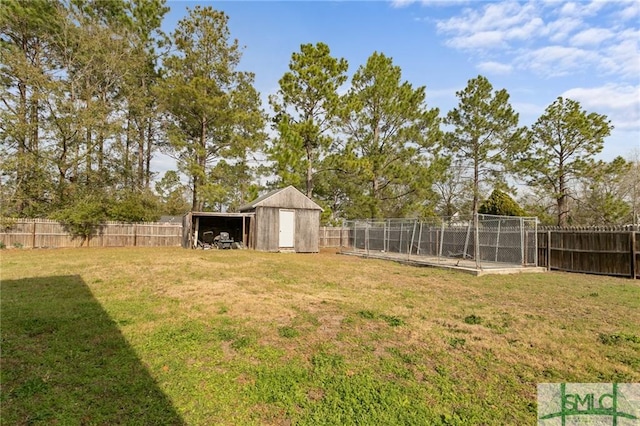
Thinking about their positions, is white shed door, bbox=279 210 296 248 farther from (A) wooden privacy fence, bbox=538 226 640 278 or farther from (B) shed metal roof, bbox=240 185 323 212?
(A) wooden privacy fence, bbox=538 226 640 278

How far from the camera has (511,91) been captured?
2173 cm

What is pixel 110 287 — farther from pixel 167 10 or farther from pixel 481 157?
pixel 167 10

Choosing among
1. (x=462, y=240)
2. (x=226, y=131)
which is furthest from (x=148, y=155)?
(x=462, y=240)

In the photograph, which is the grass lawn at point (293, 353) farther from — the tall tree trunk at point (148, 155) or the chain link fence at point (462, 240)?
the tall tree trunk at point (148, 155)

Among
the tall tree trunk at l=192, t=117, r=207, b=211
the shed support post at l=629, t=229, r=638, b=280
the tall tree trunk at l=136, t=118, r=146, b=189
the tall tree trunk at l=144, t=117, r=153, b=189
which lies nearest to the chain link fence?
the shed support post at l=629, t=229, r=638, b=280

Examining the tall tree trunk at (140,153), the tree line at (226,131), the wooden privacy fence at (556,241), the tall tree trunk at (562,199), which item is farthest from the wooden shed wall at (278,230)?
the tall tree trunk at (562,199)

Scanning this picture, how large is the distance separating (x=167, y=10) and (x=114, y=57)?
764cm

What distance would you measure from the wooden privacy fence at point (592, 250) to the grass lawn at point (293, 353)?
4.21m

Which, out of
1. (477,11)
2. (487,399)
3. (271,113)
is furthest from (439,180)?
(487,399)

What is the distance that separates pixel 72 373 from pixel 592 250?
45.3ft

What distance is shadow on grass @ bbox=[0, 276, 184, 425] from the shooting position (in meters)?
2.52

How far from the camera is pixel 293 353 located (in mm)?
3707

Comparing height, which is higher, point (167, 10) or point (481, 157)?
point (167, 10)

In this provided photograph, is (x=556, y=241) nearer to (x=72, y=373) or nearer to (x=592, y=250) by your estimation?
(x=592, y=250)
